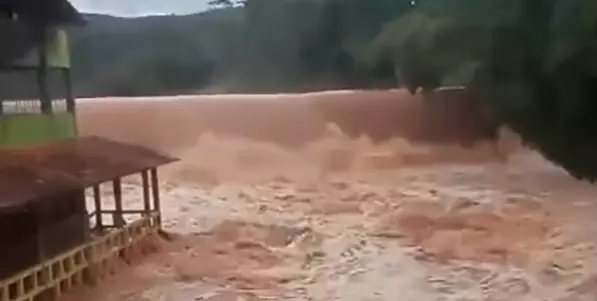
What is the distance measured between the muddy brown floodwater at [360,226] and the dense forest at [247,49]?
106 mm

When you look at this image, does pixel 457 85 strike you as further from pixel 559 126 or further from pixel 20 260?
pixel 20 260

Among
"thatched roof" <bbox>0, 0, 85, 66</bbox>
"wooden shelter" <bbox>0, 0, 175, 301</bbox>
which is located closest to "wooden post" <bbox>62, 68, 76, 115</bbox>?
"wooden shelter" <bbox>0, 0, 175, 301</bbox>

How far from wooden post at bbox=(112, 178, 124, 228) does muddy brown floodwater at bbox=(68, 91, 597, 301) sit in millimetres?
82

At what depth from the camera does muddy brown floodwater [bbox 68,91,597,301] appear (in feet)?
4.60

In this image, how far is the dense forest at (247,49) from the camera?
1.86 meters

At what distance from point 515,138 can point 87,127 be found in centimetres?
91

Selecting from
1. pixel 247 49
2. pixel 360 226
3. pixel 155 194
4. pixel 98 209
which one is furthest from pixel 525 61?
pixel 98 209

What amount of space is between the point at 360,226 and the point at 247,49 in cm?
50

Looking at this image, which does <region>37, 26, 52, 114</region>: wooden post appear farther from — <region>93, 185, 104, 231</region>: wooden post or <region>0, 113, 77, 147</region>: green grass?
<region>93, 185, 104, 231</region>: wooden post

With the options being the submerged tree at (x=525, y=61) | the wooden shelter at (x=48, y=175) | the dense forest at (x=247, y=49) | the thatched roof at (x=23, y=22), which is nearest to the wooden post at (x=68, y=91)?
the wooden shelter at (x=48, y=175)

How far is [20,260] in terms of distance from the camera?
1.24m

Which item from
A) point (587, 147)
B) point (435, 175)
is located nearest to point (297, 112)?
point (435, 175)

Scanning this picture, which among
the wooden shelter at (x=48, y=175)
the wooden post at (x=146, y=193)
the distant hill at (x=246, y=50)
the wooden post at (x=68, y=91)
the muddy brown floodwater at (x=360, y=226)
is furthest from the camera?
the distant hill at (x=246, y=50)

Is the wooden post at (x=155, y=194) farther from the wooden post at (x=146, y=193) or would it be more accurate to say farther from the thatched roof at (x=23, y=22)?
the thatched roof at (x=23, y=22)
